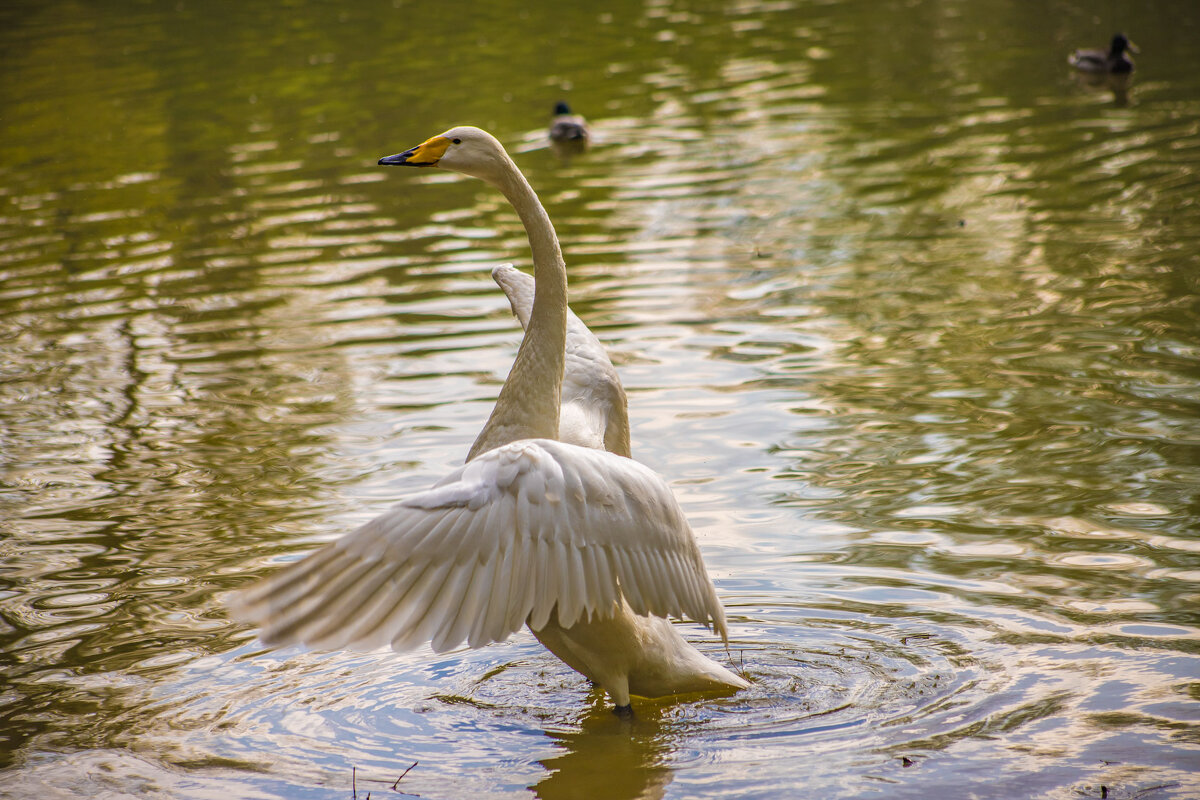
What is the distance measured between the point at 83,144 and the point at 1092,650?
58.5ft

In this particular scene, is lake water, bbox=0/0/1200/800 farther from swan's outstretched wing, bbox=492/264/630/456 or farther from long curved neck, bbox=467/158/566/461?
long curved neck, bbox=467/158/566/461

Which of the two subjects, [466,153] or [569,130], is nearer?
[466,153]

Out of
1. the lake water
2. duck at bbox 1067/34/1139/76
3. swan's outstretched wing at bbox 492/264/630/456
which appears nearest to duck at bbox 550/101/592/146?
the lake water

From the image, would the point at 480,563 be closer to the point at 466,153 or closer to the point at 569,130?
the point at 466,153

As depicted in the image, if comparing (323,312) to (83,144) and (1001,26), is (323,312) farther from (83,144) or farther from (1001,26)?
(1001,26)

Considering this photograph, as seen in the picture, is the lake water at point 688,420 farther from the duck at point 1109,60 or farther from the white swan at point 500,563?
the white swan at point 500,563

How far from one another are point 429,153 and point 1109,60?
17.2 metres

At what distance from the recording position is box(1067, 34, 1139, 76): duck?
2017 centimetres

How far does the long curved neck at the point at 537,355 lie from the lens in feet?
18.2

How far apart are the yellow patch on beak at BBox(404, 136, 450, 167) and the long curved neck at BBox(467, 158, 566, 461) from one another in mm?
266

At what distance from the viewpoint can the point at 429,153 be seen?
5.64 metres

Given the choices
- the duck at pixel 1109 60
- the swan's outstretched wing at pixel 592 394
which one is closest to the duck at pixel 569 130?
the duck at pixel 1109 60

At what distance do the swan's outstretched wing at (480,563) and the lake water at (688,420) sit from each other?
0.83 m

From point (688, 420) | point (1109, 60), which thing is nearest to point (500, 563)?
point (688, 420)
